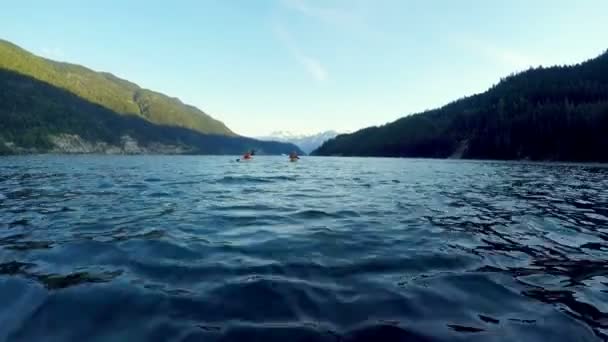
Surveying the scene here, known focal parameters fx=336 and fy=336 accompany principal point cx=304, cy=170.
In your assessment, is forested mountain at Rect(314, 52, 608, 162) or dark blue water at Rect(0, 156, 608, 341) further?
forested mountain at Rect(314, 52, 608, 162)

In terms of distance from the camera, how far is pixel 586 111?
116250mm

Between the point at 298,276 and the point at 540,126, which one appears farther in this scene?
the point at 540,126

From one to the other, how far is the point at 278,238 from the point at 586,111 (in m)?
146

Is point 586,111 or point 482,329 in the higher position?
point 586,111

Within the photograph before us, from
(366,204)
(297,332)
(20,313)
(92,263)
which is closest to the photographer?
(297,332)

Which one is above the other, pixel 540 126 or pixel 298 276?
pixel 540 126

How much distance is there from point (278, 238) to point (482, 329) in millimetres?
6318

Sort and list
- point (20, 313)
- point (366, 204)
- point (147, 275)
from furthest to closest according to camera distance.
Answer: point (366, 204), point (147, 275), point (20, 313)

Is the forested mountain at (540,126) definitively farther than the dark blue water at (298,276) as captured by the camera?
Yes

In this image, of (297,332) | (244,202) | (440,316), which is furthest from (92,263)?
(244,202)

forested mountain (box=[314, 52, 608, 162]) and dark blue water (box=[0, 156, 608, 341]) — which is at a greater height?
forested mountain (box=[314, 52, 608, 162])

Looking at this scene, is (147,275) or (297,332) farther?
(147,275)

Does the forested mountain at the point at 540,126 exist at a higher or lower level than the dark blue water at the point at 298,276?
higher

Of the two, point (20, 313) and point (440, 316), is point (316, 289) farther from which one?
point (20, 313)
